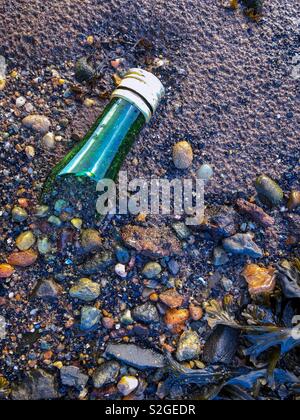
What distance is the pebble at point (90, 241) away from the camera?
1.72m

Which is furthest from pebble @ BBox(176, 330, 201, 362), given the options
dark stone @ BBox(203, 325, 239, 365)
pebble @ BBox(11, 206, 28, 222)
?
pebble @ BBox(11, 206, 28, 222)

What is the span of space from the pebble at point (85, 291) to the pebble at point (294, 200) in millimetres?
784

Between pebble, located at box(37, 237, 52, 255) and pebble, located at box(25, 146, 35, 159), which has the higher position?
pebble, located at box(25, 146, 35, 159)

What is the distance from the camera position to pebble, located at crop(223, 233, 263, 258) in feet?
5.78

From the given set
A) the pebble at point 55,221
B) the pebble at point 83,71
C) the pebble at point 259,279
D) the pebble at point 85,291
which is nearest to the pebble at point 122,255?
the pebble at point 85,291

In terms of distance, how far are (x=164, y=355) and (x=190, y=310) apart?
182 mm

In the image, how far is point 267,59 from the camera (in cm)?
190

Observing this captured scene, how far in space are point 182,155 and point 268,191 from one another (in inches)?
13.8

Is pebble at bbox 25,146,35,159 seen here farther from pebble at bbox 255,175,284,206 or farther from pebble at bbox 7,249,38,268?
pebble at bbox 255,175,284,206

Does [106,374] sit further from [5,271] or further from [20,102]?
[20,102]

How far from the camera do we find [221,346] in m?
1.70

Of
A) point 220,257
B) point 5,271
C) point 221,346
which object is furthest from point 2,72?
point 221,346

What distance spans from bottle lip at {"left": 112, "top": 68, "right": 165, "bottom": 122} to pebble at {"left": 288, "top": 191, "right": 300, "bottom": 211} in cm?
61
